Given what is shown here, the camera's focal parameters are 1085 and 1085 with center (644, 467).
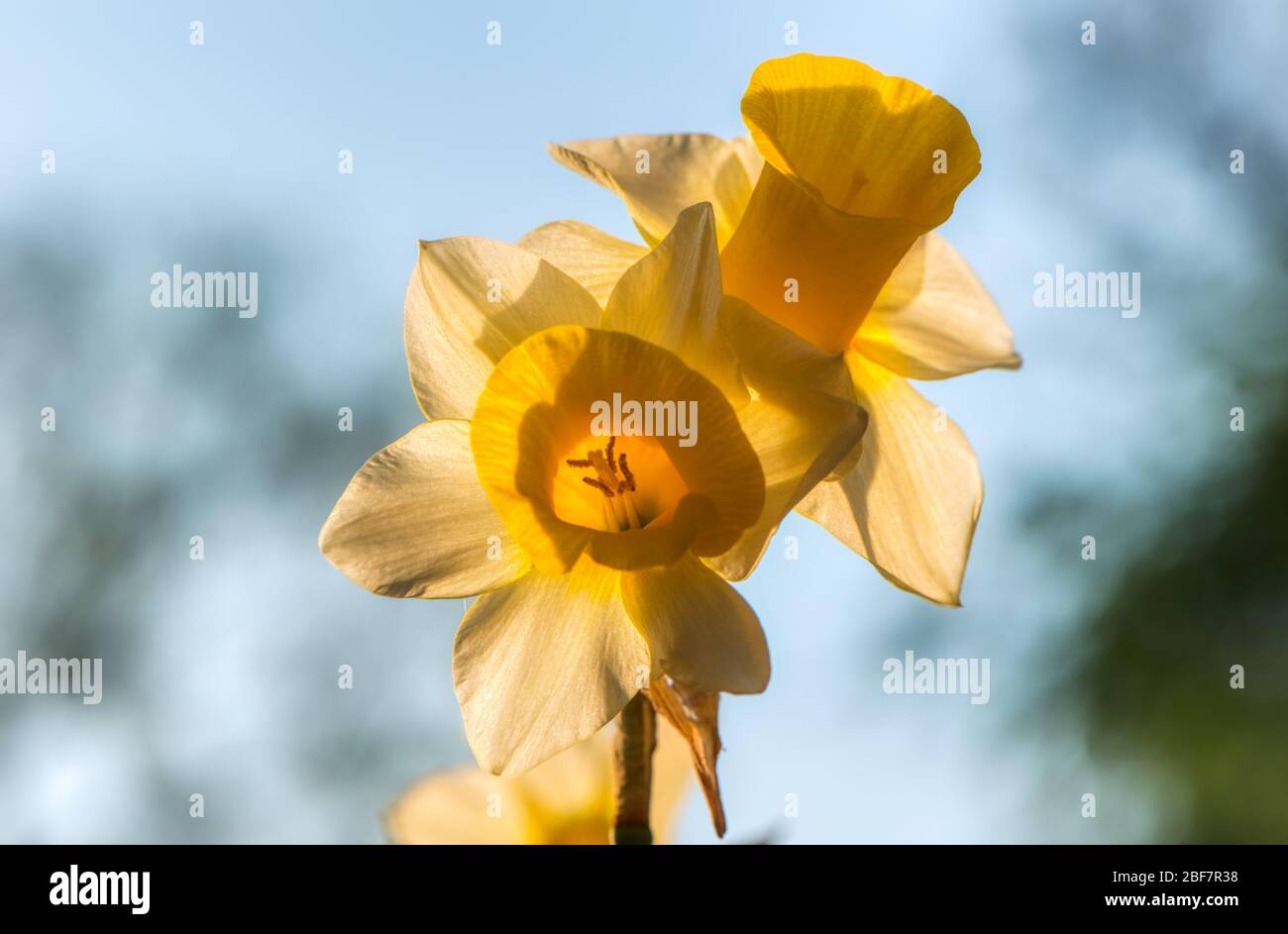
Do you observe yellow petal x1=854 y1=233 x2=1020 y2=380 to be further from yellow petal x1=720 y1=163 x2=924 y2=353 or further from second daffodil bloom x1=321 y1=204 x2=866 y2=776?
second daffodil bloom x1=321 y1=204 x2=866 y2=776

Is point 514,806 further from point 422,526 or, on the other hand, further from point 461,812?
point 422,526

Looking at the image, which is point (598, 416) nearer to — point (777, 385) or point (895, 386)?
point (777, 385)

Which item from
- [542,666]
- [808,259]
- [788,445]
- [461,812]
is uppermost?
[808,259]

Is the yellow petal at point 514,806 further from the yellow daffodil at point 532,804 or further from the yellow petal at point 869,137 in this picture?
the yellow petal at point 869,137

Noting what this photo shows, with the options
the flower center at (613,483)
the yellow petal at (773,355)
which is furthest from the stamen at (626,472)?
the yellow petal at (773,355)

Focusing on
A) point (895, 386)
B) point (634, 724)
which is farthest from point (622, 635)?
point (895, 386)

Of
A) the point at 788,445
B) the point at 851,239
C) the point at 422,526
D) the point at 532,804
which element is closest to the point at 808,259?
the point at 851,239
